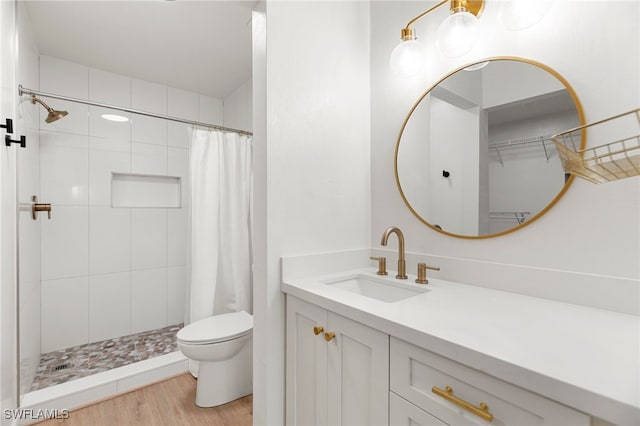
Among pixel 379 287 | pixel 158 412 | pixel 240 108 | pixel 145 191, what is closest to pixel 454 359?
pixel 379 287

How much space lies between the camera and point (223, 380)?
1.76 m

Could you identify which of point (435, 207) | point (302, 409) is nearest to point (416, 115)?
point (435, 207)

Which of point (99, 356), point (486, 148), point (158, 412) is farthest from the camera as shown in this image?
point (99, 356)

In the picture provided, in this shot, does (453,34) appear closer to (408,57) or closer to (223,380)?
(408,57)

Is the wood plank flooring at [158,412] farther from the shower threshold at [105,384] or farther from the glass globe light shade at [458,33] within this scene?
the glass globe light shade at [458,33]

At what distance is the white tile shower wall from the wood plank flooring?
1.01 m

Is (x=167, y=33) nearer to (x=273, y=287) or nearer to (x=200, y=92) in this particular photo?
(x=200, y=92)

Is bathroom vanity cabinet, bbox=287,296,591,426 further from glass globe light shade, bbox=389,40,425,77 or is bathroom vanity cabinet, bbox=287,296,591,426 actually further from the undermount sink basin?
glass globe light shade, bbox=389,40,425,77

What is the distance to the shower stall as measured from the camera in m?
2.11

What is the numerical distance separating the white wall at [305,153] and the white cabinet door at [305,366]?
0.07m

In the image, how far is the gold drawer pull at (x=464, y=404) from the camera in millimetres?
627

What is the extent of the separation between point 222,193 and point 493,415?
81.8 inches

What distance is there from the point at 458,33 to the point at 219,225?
6.34 ft

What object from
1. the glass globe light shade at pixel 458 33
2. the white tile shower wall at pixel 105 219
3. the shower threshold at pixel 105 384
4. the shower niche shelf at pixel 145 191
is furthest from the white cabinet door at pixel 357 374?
the shower niche shelf at pixel 145 191
